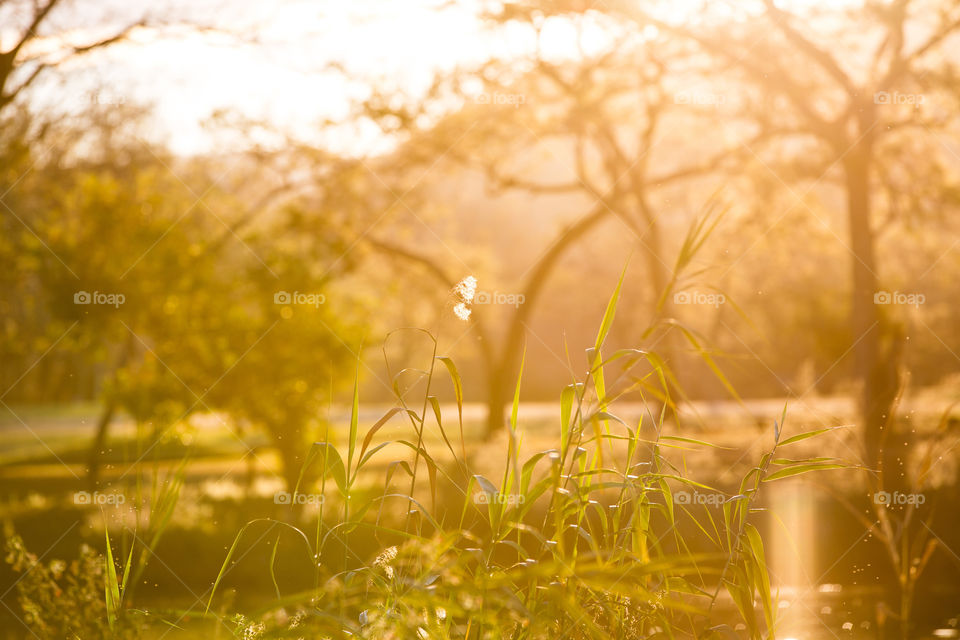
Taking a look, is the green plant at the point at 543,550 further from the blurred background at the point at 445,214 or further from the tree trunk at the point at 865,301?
the tree trunk at the point at 865,301

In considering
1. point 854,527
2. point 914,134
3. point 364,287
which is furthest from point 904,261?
point 854,527

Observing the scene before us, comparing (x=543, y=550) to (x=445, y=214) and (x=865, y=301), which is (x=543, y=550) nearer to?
(x=865, y=301)

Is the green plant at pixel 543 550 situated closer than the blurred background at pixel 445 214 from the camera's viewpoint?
Yes

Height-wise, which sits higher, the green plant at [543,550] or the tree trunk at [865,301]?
the tree trunk at [865,301]

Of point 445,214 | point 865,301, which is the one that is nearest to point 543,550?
point 865,301

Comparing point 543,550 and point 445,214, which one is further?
point 445,214

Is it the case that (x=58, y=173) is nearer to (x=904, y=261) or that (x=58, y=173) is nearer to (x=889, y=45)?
(x=889, y=45)

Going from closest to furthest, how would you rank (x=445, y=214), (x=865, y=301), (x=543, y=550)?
(x=543, y=550)
(x=865, y=301)
(x=445, y=214)

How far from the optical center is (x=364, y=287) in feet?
69.6

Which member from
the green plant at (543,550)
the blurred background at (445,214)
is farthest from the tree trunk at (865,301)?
the green plant at (543,550)

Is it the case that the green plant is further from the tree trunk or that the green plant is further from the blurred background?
the tree trunk

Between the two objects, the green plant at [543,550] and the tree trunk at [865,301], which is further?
the tree trunk at [865,301]

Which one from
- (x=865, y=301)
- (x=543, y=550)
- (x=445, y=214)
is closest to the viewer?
(x=543, y=550)

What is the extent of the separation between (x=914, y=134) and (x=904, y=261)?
13340mm
